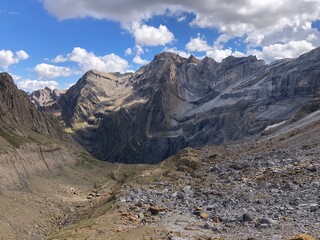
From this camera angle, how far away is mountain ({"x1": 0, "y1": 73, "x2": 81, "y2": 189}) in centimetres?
8362

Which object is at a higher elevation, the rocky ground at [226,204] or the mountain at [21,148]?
the mountain at [21,148]

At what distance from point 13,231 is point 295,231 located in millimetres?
36525

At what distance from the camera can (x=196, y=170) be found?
→ 61531 millimetres

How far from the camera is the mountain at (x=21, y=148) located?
83625 millimetres

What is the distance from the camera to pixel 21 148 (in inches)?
3920

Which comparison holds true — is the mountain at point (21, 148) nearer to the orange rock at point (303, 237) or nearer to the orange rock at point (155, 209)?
the orange rock at point (155, 209)

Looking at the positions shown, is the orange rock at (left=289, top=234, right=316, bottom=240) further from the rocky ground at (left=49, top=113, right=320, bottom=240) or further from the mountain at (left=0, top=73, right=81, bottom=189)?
the mountain at (left=0, top=73, right=81, bottom=189)

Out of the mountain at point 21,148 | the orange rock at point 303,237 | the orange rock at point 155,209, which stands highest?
the mountain at point 21,148

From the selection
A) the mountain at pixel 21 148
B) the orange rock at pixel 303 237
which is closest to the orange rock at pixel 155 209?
the orange rock at pixel 303 237

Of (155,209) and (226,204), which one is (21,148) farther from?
(226,204)

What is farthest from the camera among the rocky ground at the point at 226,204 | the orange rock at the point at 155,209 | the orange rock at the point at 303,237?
the orange rock at the point at 155,209

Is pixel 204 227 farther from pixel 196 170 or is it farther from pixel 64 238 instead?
pixel 196 170

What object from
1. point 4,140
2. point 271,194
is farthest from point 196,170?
point 4,140

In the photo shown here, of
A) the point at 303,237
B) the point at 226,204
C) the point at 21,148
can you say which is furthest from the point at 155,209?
the point at 21,148
